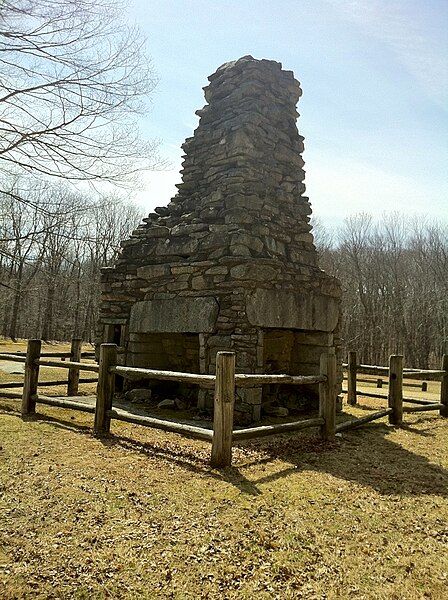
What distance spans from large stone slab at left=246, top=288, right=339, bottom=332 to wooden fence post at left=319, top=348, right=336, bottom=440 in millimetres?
1497

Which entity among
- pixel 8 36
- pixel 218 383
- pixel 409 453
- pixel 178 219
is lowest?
pixel 409 453

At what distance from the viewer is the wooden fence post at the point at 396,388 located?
7691 millimetres

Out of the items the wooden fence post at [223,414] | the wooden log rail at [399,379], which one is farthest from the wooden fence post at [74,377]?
the wooden log rail at [399,379]

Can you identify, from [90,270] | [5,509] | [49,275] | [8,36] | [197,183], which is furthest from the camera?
[90,270]

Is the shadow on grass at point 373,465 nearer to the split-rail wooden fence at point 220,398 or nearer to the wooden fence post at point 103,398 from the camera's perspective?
the split-rail wooden fence at point 220,398

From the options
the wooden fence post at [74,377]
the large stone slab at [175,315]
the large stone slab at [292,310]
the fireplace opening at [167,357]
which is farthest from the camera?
the wooden fence post at [74,377]

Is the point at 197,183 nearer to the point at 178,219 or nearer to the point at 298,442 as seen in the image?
the point at 178,219

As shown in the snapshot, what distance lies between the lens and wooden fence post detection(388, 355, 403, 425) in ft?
25.2

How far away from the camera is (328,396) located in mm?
6121

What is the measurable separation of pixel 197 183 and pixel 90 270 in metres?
28.7

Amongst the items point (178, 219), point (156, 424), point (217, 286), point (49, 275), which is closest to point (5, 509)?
point (156, 424)

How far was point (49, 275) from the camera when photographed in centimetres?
853

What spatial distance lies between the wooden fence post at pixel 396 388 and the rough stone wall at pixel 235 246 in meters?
1.37

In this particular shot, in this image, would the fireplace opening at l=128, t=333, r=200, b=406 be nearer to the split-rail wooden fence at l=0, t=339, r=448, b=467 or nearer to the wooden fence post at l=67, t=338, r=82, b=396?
the wooden fence post at l=67, t=338, r=82, b=396
